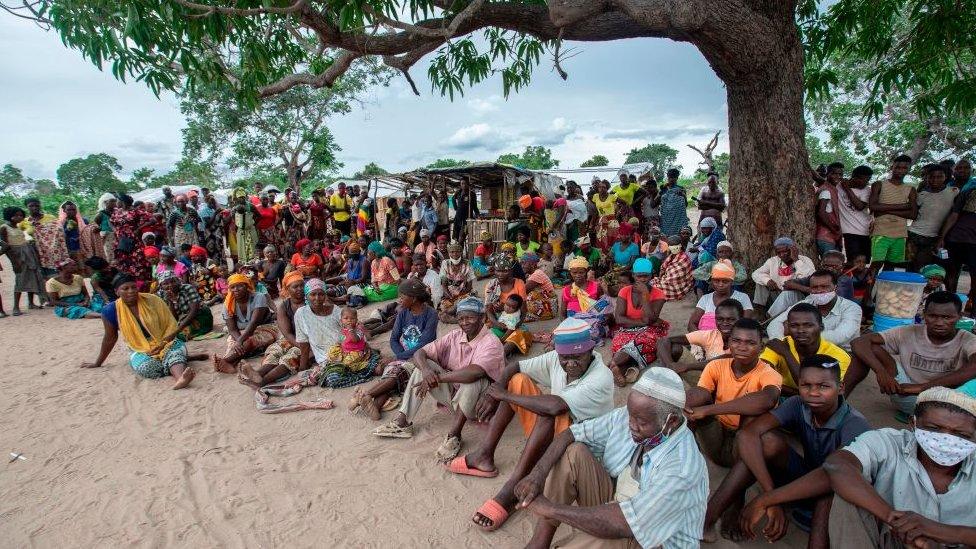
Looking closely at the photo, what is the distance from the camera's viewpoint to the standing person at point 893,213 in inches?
230

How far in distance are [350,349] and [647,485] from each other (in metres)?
3.71

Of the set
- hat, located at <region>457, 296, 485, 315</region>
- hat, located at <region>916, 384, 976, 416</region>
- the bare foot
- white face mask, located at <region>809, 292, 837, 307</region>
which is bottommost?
the bare foot

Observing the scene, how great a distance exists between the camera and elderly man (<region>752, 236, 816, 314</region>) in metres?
5.20

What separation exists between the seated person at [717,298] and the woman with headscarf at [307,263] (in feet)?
21.2

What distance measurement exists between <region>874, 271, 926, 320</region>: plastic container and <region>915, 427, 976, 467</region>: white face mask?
3.64 meters

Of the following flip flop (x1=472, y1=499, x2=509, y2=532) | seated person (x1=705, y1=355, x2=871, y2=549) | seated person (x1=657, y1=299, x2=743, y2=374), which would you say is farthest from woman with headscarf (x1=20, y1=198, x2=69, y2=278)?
seated person (x1=705, y1=355, x2=871, y2=549)

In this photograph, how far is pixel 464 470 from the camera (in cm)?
356

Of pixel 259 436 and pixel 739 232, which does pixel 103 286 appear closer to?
pixel 259 436

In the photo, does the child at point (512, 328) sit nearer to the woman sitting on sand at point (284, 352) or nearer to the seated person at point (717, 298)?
the seated person at point (717, 298)

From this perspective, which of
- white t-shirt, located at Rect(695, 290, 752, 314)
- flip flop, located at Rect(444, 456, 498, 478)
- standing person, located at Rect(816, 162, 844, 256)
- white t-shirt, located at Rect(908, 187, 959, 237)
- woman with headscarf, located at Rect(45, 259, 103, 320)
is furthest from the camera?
woman with headscarf, located at Rect(45, 259, 103, 320)

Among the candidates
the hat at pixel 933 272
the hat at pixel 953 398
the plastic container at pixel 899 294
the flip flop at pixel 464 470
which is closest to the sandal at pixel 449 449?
the flip flop at pixel 464 470

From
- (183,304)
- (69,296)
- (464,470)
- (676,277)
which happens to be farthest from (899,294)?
(69,296)

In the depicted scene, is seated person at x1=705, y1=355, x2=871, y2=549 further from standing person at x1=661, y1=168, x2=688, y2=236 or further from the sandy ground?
standing person at x1=661, y1=168, x2=688, y2=236

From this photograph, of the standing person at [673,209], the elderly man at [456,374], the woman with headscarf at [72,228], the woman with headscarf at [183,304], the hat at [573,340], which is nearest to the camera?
the hat at [573,340]
